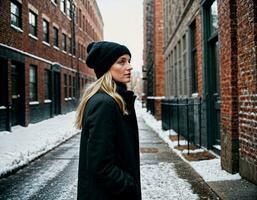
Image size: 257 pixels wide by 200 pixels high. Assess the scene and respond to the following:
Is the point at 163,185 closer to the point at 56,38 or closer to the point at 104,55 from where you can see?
the point at 104,55

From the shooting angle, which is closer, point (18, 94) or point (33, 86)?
point (18, 94)

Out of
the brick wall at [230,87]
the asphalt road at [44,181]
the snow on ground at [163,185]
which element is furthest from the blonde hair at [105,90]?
the brick wall at [230,87]

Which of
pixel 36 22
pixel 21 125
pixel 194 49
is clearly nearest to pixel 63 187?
pixel 194 49

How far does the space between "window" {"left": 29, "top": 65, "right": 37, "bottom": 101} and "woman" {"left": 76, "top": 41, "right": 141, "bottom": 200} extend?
60.3 ft

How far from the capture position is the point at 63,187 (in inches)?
253

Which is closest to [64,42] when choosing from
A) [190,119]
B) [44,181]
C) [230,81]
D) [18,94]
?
[18,94]

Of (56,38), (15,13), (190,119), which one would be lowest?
(190,119)

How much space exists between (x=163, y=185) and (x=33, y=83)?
15.7 meters

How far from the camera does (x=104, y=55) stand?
2359 mm

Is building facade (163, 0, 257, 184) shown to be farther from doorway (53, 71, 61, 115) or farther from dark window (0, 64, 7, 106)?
doorway (53, 71, 61, 115)

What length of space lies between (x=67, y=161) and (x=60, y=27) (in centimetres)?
1967

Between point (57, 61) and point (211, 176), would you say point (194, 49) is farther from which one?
point (57, 61)

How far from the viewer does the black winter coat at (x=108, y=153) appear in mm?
2061

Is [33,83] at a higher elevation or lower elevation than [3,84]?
higher
